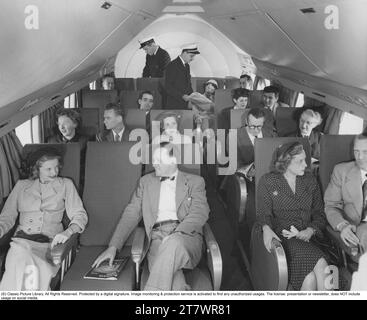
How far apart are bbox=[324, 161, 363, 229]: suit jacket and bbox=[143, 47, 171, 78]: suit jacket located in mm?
3901

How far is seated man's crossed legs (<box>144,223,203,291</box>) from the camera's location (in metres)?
2.09

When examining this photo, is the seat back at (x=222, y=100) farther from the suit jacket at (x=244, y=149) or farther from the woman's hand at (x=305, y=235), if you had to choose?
the woman's hand at (x=305, y=235)

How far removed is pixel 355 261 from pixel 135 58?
16.3 feet

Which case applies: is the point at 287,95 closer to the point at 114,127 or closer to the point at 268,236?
the point at 114,127

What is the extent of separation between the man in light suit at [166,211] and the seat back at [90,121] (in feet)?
5.10

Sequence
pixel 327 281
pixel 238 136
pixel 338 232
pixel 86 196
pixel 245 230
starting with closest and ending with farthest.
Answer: pixel 327 281 < pixel 338 232 < pixel 86 196 < pixel 245 230 < pixel 238 136

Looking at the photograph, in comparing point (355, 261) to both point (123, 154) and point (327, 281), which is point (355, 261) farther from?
point (123, 154)

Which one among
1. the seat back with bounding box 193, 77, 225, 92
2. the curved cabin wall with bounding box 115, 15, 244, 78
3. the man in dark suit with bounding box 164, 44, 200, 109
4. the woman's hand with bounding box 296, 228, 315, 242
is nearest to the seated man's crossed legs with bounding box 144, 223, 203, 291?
the woman's hand with bounding box 296, 228, 315, 242

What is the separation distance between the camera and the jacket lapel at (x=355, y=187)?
2.41m

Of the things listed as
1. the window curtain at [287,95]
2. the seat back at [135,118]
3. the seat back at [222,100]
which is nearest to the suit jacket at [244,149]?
the seat back at [135,118]

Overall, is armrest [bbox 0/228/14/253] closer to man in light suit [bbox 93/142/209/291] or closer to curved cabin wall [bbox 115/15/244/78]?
man in light suit [bbox 93/142/209/291]

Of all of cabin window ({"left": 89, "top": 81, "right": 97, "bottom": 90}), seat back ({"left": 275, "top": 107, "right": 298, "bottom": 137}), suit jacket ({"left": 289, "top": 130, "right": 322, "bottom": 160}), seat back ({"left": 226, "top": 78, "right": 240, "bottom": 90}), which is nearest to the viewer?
suit jacket ({"left": 289, "top": 130, "right": 322, "bottom": 160})
